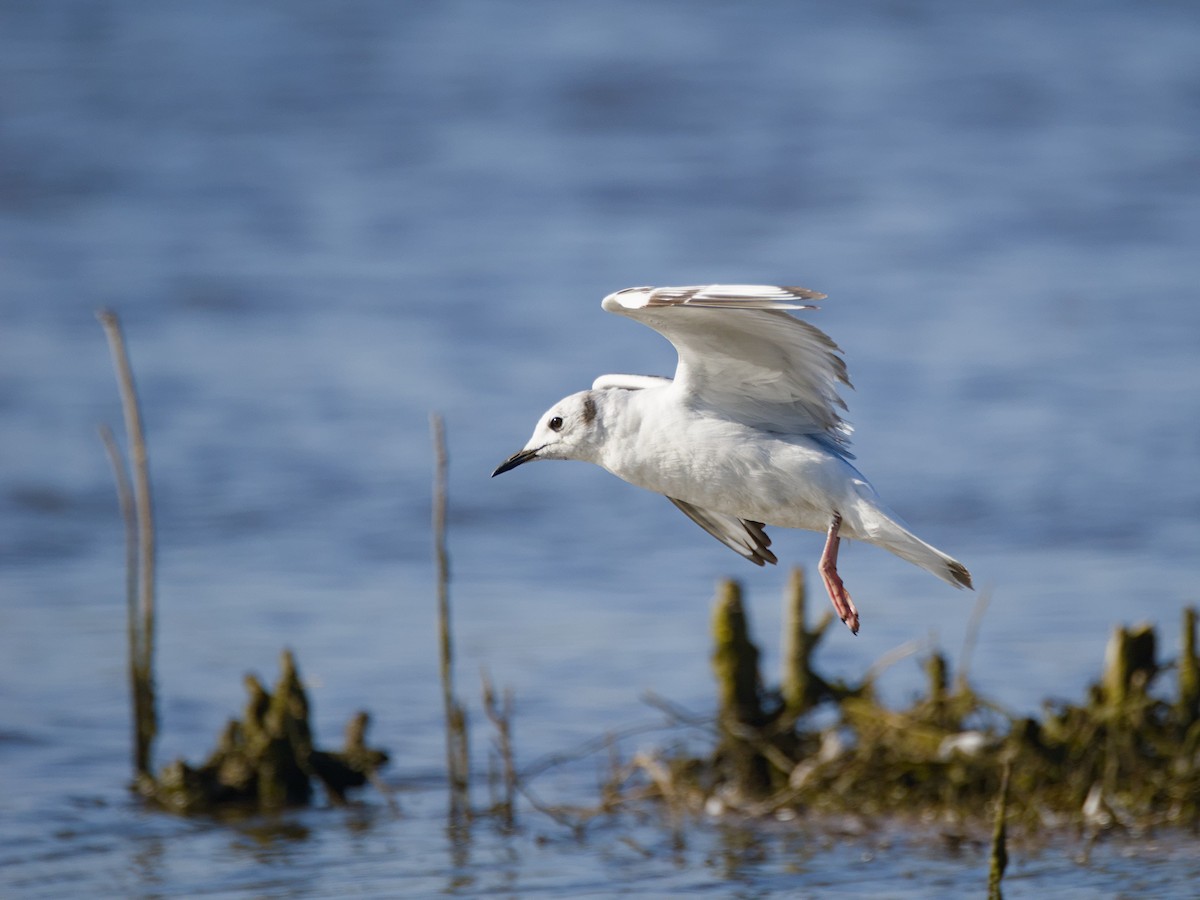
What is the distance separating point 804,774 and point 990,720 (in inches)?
39.0

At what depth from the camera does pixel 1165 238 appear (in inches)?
949

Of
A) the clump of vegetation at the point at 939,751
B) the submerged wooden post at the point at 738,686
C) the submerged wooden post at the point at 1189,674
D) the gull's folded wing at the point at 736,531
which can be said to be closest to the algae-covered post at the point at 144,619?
the clump of vegetation at the point at 939,751

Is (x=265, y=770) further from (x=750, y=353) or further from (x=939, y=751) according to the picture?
(x=750, y=353)

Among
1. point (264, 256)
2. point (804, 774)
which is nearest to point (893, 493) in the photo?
point (804, 774)

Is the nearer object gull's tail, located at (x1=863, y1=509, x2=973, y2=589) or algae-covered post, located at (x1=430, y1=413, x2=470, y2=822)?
gull's tail, located at (x1=863, y1=509, x2=973, y2=589)

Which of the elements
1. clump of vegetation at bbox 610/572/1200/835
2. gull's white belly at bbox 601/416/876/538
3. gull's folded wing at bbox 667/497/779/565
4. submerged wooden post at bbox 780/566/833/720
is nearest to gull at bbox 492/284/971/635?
gull's white belly at bbox 601/416/876/538

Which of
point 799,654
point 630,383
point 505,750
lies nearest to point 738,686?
point 799,654

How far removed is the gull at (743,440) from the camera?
5.95 m

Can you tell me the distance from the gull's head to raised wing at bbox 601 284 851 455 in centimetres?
32

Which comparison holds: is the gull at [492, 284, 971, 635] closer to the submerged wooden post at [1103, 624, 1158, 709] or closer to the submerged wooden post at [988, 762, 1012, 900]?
the submerged wooden post at [988, 762, 1012, 900]

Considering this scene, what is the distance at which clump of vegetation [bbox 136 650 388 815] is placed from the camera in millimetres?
10102

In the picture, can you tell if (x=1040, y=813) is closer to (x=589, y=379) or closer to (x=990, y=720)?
(x=990, y=720)

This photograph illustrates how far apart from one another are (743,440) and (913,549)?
68 centimetres

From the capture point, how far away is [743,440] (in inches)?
238
